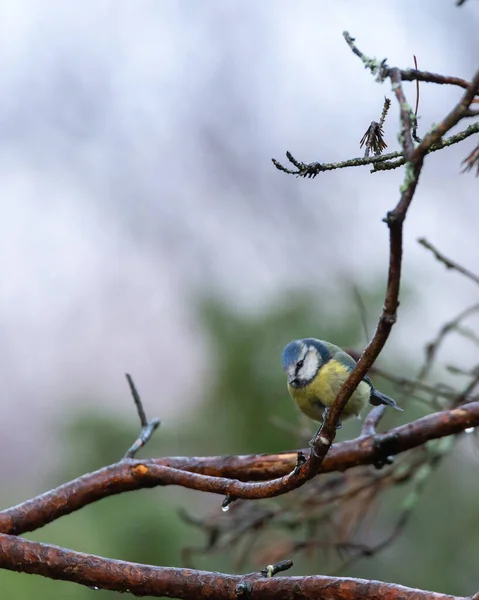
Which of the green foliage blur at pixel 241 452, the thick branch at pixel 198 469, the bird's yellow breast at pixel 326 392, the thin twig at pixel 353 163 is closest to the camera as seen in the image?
the thin twig at pixel 353 163

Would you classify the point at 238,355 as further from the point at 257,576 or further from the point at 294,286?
the point at 257,576

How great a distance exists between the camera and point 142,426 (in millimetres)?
1205

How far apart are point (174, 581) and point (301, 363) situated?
699 mm

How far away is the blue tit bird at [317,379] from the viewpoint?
4.87 ft

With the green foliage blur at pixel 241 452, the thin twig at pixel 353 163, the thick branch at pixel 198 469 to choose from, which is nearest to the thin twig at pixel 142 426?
the thick branch at pixel 198 469

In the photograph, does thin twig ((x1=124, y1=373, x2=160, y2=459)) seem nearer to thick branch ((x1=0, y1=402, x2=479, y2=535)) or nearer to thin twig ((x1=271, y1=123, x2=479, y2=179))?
thick branch ((x1=0, y1=402, x2=479, y2=535))

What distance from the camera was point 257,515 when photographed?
5.15 feet

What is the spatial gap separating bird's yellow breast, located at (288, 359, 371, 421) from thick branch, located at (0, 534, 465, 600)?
0.65m

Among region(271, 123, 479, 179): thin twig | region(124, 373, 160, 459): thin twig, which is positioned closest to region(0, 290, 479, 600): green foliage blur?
region(124, 373, 160, 459): thin twig

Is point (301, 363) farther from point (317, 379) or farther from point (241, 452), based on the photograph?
point (241, 452)

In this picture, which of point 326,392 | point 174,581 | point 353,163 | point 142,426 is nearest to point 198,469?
point 142,426

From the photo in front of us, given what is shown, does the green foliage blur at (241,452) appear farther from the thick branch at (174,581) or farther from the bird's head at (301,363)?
the thick branch at (174,581)

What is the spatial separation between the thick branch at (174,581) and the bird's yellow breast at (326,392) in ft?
2.14

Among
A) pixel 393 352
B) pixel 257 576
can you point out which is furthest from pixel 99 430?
pixel 257 576
